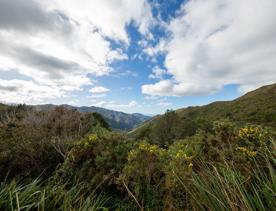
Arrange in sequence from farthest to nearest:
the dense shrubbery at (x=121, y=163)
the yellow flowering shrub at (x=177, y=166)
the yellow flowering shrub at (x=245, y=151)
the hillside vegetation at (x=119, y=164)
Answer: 1. the yellow flowering shrub at (x=245, y=151)
2. the yellow flowering shrub at (x=177, y=166)
3. the dense shrubbery at (x=121, y=163)
4. the hillside vegetation at (x=119, y=164)

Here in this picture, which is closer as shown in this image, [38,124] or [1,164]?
[1,164]

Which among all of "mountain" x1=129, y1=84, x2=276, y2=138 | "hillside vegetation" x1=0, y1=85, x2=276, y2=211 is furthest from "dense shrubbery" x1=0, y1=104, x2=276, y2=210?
"mountain" x1=129, y1=84, x2=276, y2=138

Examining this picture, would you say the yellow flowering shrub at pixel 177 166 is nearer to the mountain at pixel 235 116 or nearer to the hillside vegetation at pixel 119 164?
the hillside vegetation at pixel 119 164

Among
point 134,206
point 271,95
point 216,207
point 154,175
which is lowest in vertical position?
point 134,206

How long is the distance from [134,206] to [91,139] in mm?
2709

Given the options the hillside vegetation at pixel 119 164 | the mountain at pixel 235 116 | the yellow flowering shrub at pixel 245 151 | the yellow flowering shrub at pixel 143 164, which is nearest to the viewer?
the hillside vegetation at pixel 119 164

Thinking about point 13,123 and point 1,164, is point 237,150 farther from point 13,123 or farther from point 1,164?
point 13,123

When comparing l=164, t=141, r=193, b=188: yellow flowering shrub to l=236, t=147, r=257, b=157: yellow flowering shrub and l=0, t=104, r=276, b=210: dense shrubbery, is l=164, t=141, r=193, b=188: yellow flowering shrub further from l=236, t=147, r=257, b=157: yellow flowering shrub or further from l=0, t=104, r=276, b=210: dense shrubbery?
l=236, t=147, r=257, b=157: yellow flowering shrub

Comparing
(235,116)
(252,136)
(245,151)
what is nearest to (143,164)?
(245,151)

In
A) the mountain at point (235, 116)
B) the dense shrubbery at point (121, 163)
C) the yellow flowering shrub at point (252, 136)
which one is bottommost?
the dense shrubbery at point (121, 163)

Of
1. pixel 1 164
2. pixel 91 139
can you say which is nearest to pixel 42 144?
pixel 1 164

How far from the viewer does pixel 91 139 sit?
22.4ft

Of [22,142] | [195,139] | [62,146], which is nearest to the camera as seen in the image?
[195,139]

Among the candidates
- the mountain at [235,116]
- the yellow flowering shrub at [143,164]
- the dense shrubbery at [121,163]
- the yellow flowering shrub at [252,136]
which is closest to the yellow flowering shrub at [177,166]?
the dense shrubbery at [121,163]
